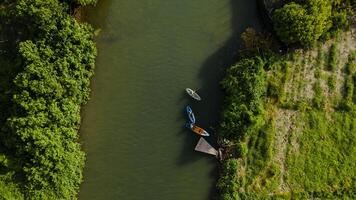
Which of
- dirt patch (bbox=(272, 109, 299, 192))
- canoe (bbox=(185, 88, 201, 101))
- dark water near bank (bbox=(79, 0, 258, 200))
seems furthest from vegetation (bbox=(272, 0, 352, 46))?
canoe (bbox=(185, 88, 201, 101))

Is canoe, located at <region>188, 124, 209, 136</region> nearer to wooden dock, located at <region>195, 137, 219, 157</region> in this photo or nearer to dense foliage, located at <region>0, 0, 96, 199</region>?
wooden dock, located at <region>195, 137, 219, 157</region>

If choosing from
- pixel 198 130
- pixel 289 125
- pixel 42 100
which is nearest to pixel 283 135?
pixel 289 125

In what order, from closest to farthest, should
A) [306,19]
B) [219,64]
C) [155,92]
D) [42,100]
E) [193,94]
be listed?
[42,100]
[306,19]
[193,94]
[155,92]
[219,64]

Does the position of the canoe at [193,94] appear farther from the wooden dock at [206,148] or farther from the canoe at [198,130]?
the wooden dock at [206,148]

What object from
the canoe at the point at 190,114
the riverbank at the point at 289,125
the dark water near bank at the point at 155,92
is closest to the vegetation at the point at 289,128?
the riverbank at the point at 289,125

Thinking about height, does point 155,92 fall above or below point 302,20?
below

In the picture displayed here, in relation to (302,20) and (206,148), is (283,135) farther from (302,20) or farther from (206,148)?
(302,20)

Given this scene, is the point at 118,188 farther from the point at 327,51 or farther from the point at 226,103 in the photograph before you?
the point at 327,51
